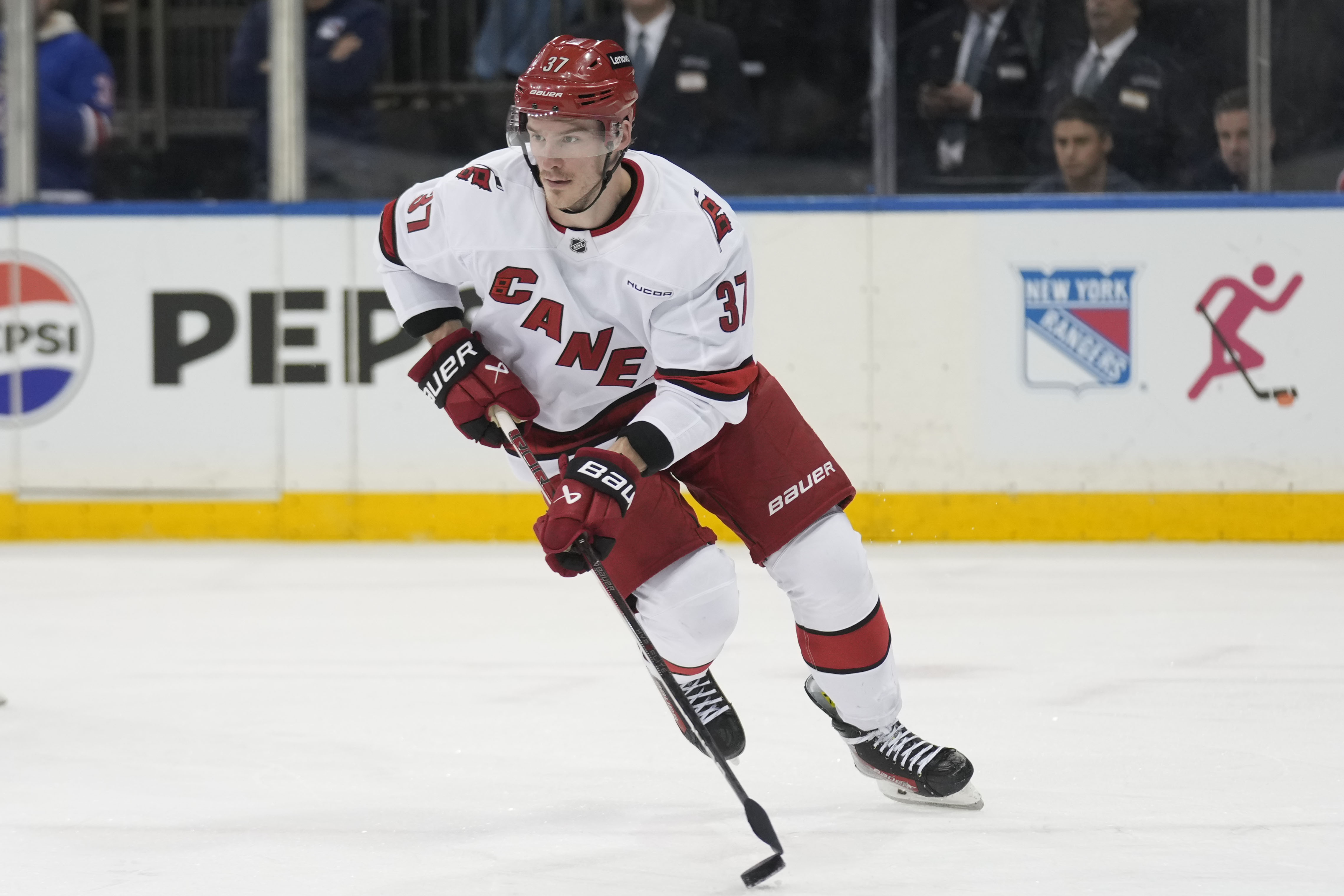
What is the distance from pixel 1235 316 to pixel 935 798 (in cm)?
305

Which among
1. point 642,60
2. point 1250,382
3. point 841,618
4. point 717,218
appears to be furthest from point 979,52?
point 841,618

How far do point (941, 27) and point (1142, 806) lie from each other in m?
3.32

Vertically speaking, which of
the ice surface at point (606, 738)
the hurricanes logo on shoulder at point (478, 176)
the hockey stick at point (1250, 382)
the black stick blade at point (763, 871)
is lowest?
Answer: the ice surface at point (606, 738)

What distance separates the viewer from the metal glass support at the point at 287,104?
216 inches

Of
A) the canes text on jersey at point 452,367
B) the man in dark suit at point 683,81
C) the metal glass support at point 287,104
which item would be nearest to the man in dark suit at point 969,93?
the man in dark suit at point 683,81

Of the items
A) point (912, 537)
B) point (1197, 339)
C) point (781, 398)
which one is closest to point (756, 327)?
point (912, 537)

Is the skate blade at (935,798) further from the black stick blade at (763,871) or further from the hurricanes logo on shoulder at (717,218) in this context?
the hurricanes logo on shoulder at (717,218)

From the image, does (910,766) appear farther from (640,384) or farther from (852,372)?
(852,372)

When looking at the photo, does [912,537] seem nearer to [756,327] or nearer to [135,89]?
[756,327]

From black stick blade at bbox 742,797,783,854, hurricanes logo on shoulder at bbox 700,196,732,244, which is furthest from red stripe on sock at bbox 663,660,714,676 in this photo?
hurricanes logo on shoulder at bbox 700,196,732,244

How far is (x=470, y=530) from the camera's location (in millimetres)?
5383

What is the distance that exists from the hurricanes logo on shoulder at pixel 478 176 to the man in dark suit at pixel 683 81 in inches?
108

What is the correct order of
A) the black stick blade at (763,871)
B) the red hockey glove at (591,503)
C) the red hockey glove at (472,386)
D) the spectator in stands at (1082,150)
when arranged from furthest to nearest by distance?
the spectator in stands at (1082,150)
the red hockey glove at (472,386)
the red hockey glove at (591,503)
the black stick blade at (763,871)

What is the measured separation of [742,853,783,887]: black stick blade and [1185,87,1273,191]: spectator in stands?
3.64 metres
